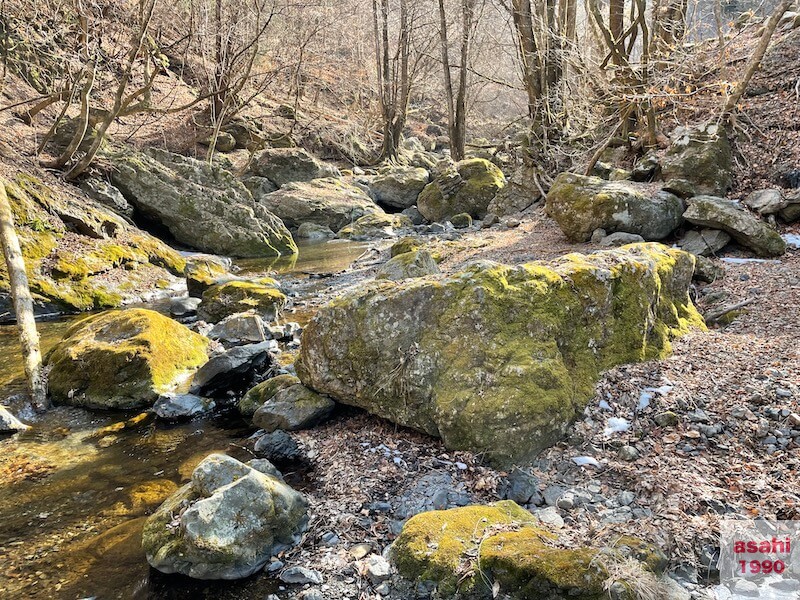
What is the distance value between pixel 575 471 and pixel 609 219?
7310 millimetres

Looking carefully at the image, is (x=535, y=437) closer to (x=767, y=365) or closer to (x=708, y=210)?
(x=767, y=365)

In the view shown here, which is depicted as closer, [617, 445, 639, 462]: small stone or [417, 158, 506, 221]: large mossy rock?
[617, 445, 639, 462]: small stone

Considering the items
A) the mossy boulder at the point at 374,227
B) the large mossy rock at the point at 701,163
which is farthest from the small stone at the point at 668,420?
the mossy boulder at the point at 374,227

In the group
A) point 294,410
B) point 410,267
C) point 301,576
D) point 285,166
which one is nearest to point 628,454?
point 301,576

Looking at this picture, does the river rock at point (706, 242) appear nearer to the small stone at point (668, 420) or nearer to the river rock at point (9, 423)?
the small stone at point (668, 420)

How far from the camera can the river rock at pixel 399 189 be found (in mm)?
25234

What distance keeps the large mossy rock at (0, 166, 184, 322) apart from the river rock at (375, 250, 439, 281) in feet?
19.5

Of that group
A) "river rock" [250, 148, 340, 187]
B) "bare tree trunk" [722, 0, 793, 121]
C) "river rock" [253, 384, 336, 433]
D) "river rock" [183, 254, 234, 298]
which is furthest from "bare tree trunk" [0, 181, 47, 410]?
"river rock" [250, 148, 340, 187]

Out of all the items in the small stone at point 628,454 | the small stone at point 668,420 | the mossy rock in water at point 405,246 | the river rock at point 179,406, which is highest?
the mossy rock in water at point 405,246

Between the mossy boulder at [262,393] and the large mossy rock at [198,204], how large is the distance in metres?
11.2

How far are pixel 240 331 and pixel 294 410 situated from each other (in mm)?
3496

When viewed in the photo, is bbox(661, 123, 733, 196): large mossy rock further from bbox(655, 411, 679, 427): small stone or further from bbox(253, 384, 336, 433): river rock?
bbox(253, 384, 336, 433): river rock

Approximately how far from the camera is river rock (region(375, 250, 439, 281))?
9.52 metres

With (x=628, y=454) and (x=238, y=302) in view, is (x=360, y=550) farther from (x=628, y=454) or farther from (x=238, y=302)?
(x=238, y=302)
